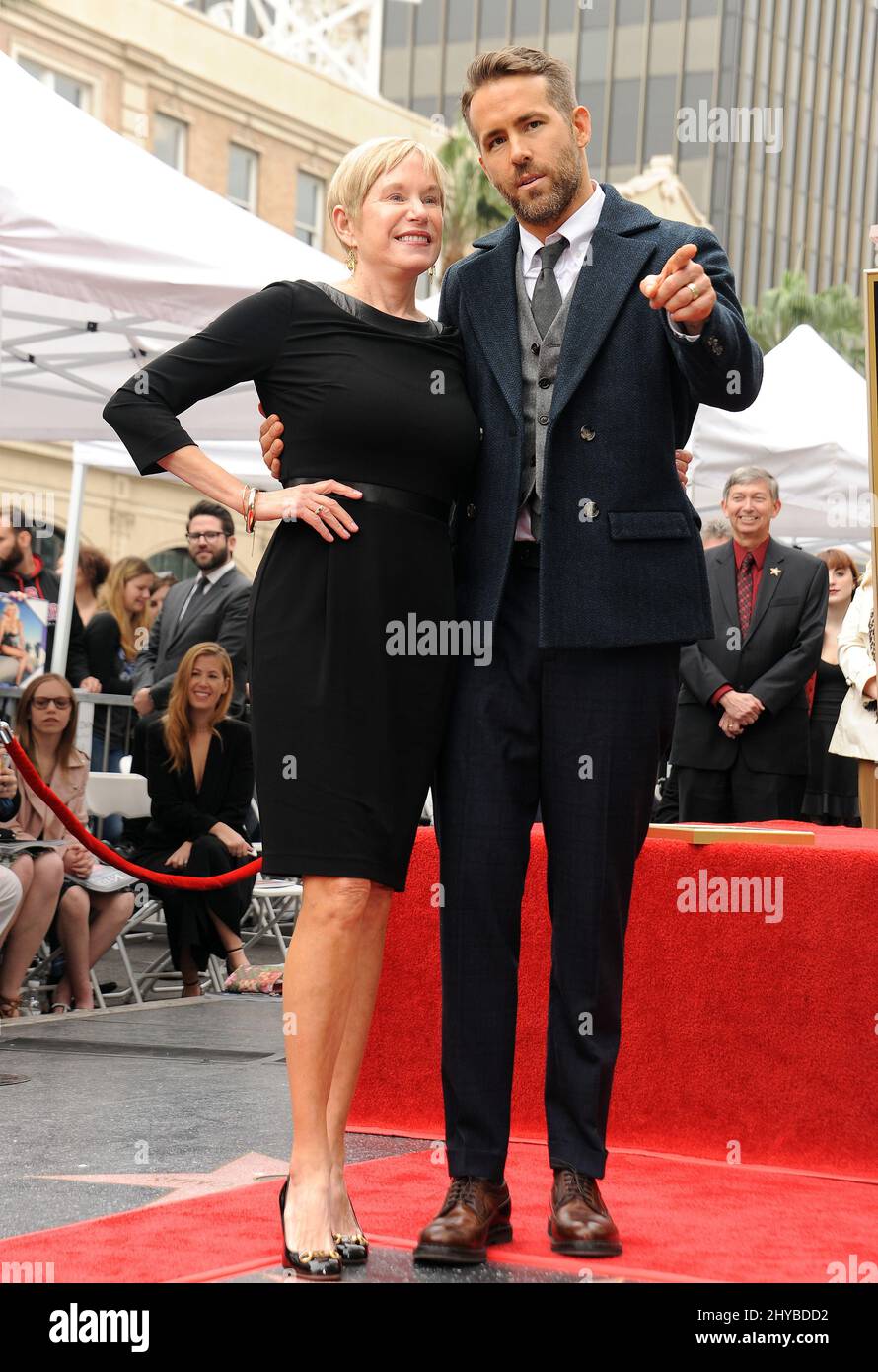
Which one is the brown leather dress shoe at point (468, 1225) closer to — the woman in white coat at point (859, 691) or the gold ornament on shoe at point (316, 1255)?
the gold ornament on shoe at point (316, 1255)

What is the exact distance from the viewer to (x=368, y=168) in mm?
3441

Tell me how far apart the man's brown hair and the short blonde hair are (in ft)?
0.35

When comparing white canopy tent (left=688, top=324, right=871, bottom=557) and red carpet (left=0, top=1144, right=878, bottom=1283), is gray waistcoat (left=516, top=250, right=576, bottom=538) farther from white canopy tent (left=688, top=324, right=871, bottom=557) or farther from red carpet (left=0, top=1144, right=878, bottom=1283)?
white canopy tent (left=688, top=324, right=871, bottom=557)

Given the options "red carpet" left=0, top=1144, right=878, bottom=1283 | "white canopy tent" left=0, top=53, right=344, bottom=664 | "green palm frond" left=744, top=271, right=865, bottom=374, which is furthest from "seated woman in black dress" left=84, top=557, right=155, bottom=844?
"green palm frond" left=744, top=271, right=865, bottom=374

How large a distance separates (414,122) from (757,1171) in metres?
30.9

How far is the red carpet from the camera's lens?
3.21m

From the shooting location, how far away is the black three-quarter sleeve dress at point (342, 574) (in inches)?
129

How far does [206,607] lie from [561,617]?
6.43 metres

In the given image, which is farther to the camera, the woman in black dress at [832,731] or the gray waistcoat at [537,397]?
the woman in black dress at [832,731]

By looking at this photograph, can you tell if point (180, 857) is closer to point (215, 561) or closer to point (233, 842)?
point (233, 842)

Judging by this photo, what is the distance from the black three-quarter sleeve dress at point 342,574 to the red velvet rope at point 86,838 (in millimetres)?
3148

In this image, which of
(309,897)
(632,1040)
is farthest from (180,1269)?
(632,1040)

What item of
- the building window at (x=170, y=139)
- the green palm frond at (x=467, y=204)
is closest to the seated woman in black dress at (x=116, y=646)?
the building window at (x=170, y=139)
